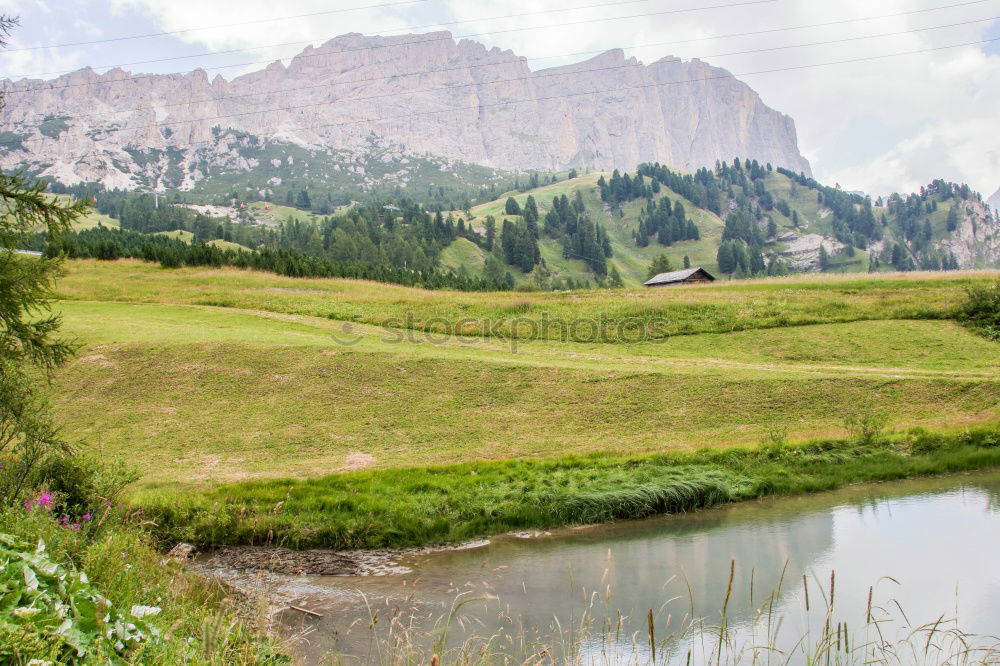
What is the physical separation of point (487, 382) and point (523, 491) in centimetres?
1225

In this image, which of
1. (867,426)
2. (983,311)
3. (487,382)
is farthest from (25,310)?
(983,311)

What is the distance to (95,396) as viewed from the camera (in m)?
30.1

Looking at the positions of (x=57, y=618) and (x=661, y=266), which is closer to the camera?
(x=57, y=618)

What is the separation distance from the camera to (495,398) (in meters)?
29.8

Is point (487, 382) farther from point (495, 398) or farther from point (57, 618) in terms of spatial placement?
point (57, 618)

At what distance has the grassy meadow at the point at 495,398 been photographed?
65.1ft

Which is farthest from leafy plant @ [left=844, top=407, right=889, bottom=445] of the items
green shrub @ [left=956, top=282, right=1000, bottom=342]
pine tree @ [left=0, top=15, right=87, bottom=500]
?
pine tree @ [left=0, top=15, right=87, bottom=500]

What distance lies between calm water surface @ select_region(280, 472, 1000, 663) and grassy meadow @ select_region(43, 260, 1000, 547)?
2.28 m

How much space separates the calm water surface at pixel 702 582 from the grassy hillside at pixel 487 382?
655cm

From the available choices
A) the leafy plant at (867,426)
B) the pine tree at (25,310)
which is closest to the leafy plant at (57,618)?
the pine tree at (25,310)

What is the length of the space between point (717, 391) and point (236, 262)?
2405 inches

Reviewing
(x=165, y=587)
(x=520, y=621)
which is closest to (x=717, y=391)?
(x=520, y=621)

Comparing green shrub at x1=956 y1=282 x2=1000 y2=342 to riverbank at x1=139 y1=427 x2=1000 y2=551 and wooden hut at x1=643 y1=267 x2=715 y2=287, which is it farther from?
wooden hut at x1=643 y1=267 x2=715 y2=287

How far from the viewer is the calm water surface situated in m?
10.3
